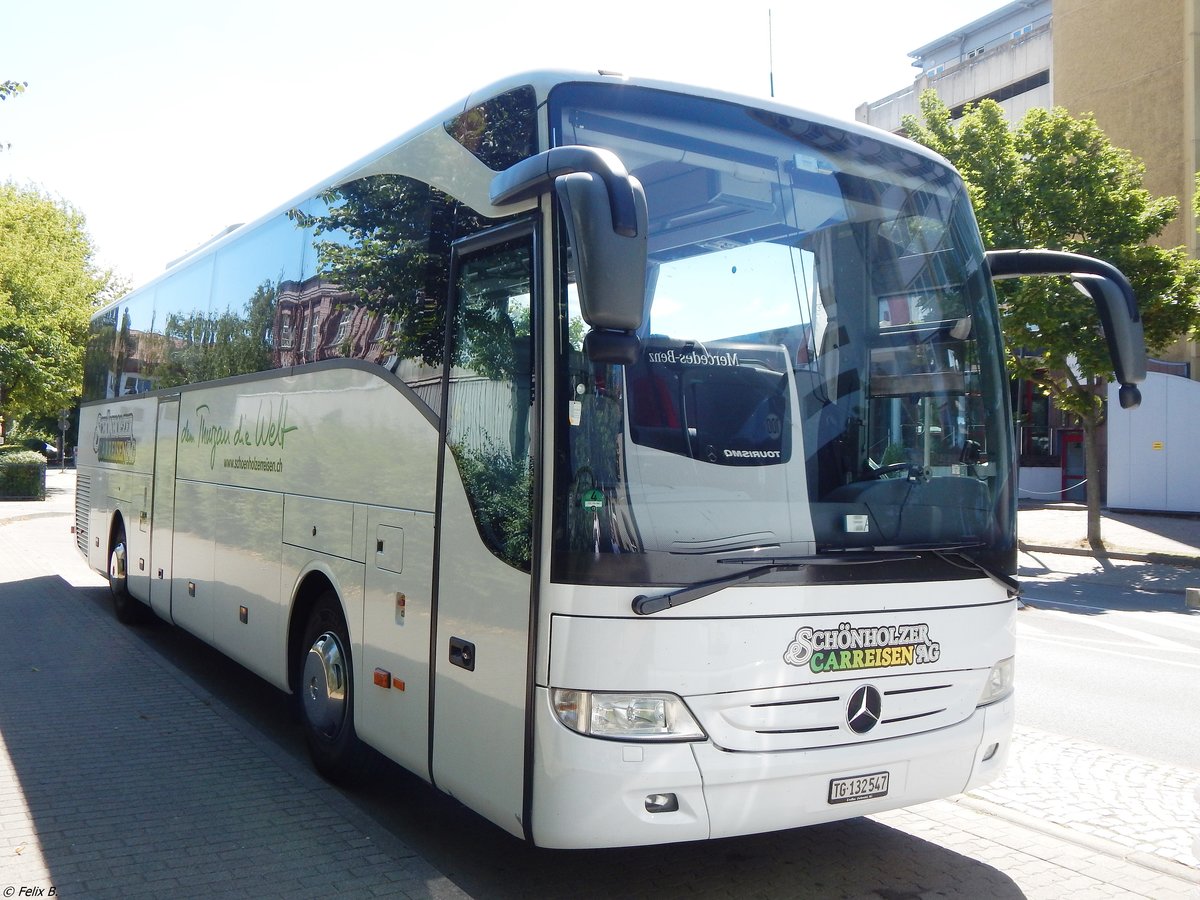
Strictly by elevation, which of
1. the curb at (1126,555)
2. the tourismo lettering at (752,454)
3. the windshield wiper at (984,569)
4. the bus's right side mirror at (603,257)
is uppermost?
the bus's right side mirror at (603,257)

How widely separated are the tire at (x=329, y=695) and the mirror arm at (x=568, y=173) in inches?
108

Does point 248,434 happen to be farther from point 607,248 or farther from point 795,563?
point 607,248

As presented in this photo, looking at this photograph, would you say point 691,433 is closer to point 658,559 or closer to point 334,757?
point 658,559

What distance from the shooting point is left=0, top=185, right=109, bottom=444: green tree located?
34.2 m

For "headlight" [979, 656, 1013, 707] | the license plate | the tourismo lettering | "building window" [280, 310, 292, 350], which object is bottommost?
the license plate

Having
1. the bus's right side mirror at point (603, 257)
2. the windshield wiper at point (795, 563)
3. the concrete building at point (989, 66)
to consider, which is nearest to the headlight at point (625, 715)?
the windshield wiper at point (795, 563)

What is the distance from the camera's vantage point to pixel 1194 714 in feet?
28.1

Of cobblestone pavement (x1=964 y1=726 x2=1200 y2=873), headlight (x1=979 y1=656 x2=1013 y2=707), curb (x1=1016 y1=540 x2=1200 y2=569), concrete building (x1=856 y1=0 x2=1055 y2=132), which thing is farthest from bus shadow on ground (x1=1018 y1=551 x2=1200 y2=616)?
concrete building (x1=856 y1=0 x2=1055 y2=132)

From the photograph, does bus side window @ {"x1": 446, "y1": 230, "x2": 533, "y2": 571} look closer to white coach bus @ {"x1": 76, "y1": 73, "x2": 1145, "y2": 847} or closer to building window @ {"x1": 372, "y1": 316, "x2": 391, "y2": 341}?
white coach bus @ {"x1": 76, "y1": 73, "x2": 1145, "y2": 847}

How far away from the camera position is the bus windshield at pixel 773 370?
13.5 feet

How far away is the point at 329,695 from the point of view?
20.1ft

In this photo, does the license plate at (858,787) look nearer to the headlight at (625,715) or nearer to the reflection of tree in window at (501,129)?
the headlight at (625,715)

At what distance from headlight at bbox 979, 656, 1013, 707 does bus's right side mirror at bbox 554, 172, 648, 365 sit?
247 centimetres

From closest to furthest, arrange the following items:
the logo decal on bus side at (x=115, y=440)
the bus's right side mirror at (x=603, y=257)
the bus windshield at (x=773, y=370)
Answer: the bus's right side mirror at (x=603, y=257) → the bus windshield at (x=773, y=370) → the logo decal on bus side at (x=115, y=440)
